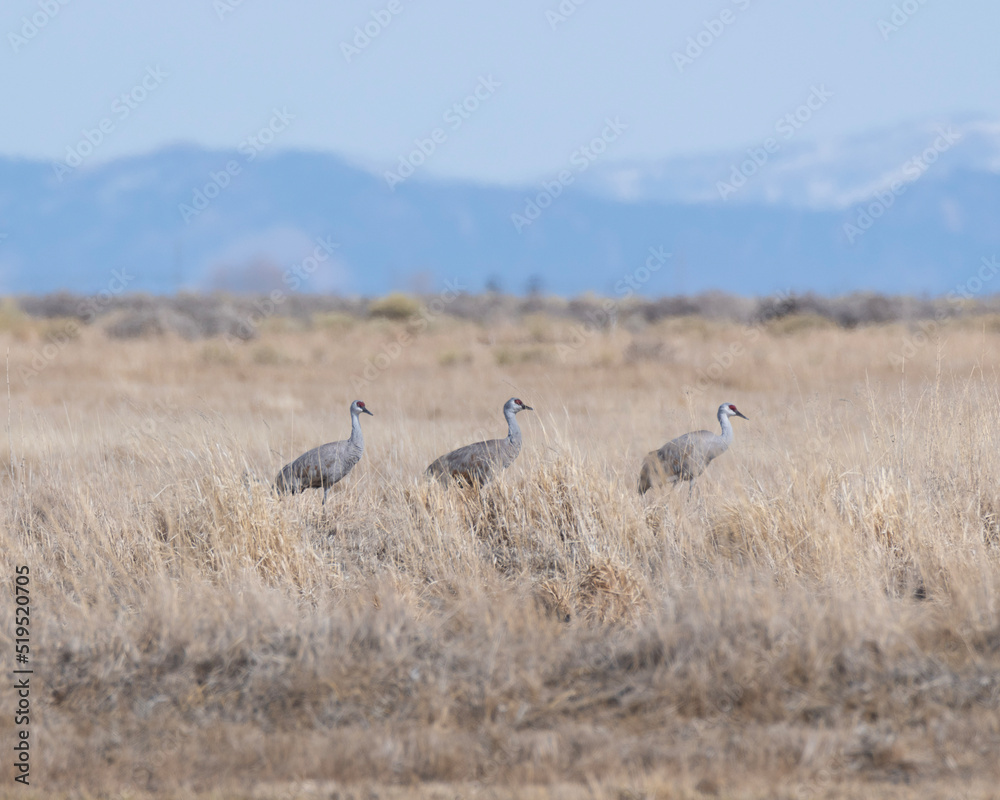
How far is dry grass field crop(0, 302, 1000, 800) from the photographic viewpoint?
422 cm

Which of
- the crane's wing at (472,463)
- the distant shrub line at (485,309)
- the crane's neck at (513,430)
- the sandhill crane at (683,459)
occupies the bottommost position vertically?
the sandhill crane at (683,459)

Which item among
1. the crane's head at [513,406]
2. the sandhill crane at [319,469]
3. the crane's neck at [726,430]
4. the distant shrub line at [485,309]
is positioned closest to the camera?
the sandhill crane at [319,469]

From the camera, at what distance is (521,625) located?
538 cm

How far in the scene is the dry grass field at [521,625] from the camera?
13.8 feet

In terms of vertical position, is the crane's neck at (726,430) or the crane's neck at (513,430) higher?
the crane's neck at (513,430)

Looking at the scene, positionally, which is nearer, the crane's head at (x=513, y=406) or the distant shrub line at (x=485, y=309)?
the crane's head at (x=513, y=406)

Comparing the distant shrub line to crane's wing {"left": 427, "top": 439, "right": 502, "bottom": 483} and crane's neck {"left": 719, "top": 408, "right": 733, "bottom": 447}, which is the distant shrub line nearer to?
crane's wing {"left": 427, "top": 439, "right": 502, "bottom": 483}

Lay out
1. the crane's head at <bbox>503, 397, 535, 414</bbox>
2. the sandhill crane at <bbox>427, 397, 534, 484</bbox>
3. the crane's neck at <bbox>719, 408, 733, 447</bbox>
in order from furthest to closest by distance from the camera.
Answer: the crane's head at <bbox>503, 397, 535, 414</bbox>, the crane's neck at <bbox>719, 408, 733, 447</bbox>, the sandhill crane at <bbox>427, 397, 534, 484</bbox>

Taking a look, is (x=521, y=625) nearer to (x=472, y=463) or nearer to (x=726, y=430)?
(x=472, y=463)

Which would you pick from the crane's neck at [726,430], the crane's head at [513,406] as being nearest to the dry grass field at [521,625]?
the crane's neck at [726,430]

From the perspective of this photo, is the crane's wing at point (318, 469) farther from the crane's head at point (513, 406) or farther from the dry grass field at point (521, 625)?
the crane's head at point (513, 406)

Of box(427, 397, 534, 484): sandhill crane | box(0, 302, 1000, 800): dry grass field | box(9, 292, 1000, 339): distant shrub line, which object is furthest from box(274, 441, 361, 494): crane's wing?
box(9, 292, 1000, 339): distant shrub line

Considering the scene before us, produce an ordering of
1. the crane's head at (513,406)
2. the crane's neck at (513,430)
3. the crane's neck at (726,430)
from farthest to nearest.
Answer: the crane's head at (513,406) → the crane's neck at (726,430) → the crane's neck at (513,430)

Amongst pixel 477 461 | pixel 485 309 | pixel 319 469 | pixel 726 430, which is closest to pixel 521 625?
pixel 477 461
